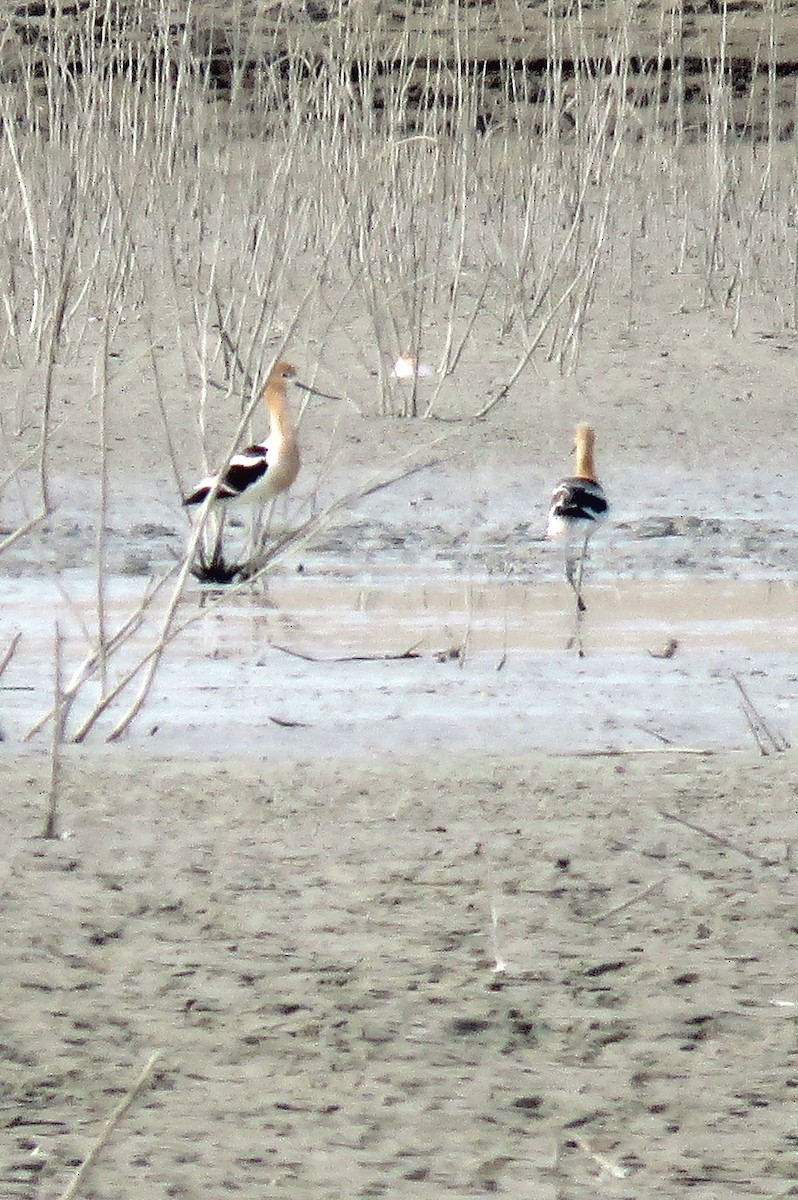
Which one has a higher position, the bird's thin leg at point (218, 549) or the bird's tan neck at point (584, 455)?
the bird's thin leg at point (218, 549)

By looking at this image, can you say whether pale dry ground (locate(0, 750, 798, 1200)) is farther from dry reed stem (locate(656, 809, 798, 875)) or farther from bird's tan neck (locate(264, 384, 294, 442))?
bird's tan neck (locate(264, 384, 294, 442))

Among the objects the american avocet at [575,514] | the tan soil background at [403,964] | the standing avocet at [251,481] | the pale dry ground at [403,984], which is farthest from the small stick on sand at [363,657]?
the pale dry ground at [403,984]

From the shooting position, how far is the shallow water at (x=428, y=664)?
4.88 meters

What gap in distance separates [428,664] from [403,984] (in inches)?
109

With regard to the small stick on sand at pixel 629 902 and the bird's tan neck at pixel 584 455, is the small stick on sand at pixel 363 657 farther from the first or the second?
the bird's tan neck at pixel 584 455

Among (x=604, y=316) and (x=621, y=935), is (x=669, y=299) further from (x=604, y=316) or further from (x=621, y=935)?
(x=621, y=935)

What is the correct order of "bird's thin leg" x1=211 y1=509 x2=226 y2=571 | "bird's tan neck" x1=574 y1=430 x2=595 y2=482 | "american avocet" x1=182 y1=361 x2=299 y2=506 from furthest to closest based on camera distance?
"bird's tan neck" x1=574 y1=430 x2=595 y2=482, "american avocet" x1=182 y1=361 x2=299 y2=506, "bird's thin leg" x1=211 y1=509 x2=226 y2=571

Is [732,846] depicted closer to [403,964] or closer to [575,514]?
[403,964]

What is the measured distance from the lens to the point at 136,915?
10.5 feet

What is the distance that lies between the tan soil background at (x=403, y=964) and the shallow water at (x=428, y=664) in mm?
44

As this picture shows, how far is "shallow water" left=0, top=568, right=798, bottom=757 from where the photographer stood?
4875 mm

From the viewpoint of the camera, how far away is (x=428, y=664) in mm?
5656

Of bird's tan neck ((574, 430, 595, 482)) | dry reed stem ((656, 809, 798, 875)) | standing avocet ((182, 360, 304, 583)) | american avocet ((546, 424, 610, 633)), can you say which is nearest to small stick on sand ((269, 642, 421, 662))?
standing avocet ((182, 360, 304, 583))

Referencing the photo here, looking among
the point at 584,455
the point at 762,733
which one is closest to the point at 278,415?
the point at 584,455
